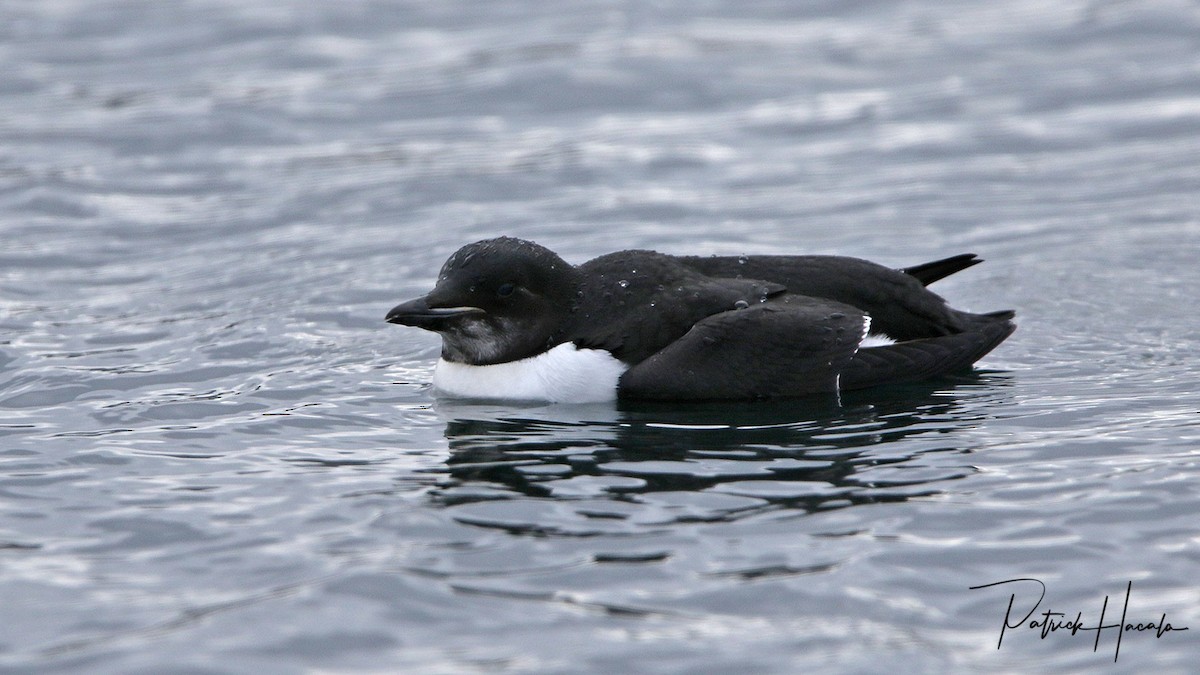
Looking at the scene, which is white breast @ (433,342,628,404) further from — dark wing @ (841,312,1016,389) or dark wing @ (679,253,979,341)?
dark wing @ (841,312,1016,389)

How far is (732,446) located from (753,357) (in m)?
0.69

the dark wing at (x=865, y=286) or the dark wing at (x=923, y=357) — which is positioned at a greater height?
the dark wing at (x=865, y=286)

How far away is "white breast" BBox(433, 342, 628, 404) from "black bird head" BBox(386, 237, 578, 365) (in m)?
0.08

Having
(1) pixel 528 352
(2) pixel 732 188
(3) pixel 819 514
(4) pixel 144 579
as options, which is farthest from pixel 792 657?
(2) pixel 732 188

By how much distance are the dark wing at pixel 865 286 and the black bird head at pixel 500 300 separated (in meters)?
0.76

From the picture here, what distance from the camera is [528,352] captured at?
25.4ft

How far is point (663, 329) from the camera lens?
755 cm

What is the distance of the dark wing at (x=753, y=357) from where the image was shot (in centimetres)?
740

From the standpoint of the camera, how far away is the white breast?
7527 millimetres

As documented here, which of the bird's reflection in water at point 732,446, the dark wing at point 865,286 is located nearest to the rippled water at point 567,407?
the bird's reflection in water at point 732,446
